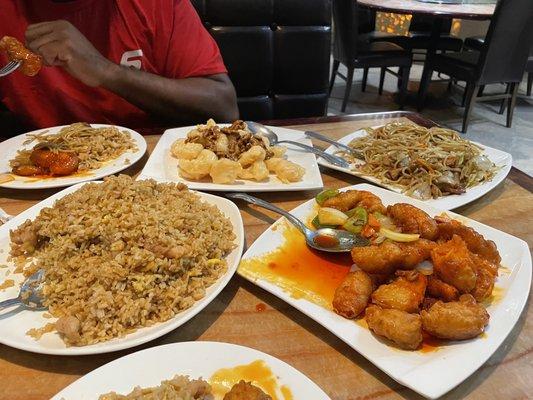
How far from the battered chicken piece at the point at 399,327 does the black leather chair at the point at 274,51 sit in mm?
2660

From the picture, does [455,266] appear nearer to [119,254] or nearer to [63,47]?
[119,254]

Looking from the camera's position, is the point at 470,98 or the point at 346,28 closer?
the point at 470,98

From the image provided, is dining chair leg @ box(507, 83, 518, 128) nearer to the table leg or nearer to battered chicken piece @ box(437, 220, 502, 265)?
the table leg

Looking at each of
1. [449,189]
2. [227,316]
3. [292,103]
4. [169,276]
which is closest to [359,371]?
[227,316]

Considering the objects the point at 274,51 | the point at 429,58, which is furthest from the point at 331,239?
the point at 429,58

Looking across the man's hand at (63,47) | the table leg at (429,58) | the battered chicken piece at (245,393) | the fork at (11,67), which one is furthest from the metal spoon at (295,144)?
the table leg at (429,58)

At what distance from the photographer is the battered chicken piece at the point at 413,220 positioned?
1.29 meters

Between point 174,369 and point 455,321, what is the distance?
62cm

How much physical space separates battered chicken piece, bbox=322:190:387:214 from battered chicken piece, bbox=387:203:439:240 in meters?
0.07

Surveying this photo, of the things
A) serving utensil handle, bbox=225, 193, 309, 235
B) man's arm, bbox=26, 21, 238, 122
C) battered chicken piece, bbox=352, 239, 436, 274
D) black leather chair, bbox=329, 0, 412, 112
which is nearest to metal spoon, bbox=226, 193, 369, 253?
serving utensil handle, bbox=225, 193, 309, 235

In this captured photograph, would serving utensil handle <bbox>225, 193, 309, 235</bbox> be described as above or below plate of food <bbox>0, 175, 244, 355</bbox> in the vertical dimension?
below

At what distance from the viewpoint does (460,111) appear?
21.9 ft

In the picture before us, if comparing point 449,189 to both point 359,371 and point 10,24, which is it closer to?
point 359,371

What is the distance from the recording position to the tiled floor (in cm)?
554
